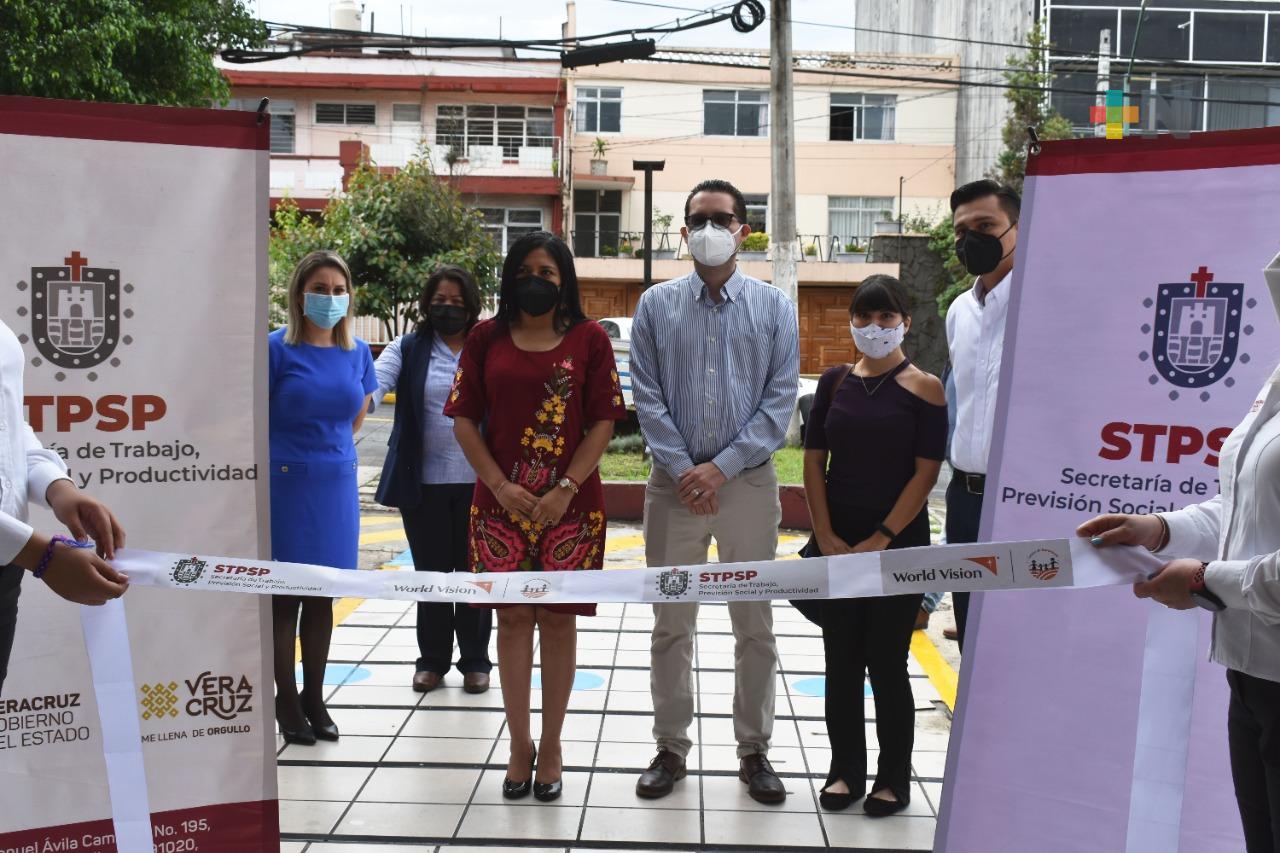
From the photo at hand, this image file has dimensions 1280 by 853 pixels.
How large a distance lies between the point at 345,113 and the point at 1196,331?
89.8 feet

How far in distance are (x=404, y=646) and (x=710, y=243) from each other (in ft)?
8.35

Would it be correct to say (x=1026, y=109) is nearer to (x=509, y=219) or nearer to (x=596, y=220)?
(x=596, y=220)

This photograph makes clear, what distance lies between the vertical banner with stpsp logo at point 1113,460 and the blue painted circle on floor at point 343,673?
276cm

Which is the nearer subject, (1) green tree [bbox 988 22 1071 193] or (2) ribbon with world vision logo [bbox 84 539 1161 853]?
(2) ribbon with world vision logo [bbox 84 539 1161 853]

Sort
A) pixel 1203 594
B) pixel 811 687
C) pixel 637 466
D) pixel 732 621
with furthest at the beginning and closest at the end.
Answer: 1. pixel 637 466
2. pixel 811 687
3. pixel 732 621
4. pixel 1203 594

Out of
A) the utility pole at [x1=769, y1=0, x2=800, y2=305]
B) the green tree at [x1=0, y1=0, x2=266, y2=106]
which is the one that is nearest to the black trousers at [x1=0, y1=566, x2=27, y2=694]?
the green tree at [x1=0, y1=0, x2=266, y2=106]

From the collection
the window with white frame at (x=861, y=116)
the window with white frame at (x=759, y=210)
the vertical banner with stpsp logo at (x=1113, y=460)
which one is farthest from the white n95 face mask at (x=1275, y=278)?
the window with white frame at (x=861, y=116)

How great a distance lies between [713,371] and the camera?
3.95m

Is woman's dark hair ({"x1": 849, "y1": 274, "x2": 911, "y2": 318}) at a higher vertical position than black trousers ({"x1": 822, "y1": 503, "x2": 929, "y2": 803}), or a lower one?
higher

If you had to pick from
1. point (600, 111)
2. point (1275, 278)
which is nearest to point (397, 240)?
point (1275, 278)

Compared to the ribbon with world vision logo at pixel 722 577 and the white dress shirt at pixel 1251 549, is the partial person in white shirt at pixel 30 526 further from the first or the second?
the white dress shirt at pixel 1251 549

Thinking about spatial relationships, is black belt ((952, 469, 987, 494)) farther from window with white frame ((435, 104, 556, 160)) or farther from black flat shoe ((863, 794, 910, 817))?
window with white frame ((435, 104, 556, 160))

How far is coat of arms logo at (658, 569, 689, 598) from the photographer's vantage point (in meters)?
2.98

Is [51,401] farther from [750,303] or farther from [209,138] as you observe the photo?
[750,303]
